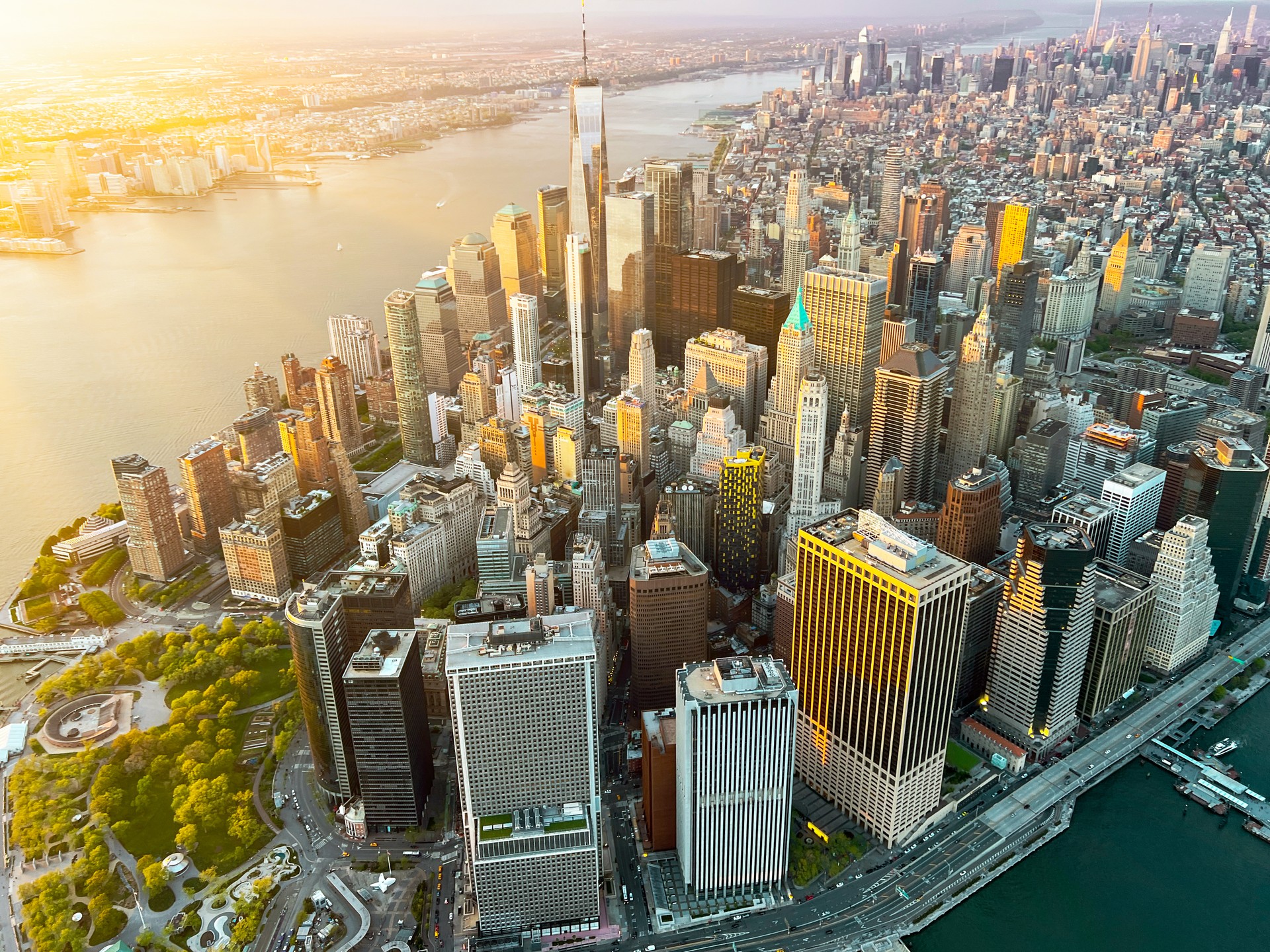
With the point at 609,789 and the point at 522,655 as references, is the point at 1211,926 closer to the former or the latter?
the point at 609,789

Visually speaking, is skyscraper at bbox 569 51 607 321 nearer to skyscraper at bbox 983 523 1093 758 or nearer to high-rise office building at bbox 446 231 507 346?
high-rise office building at bbox 446 231 507 346

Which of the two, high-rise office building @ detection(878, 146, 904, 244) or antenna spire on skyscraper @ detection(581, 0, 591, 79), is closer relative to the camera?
antenna spire on skyscraper @ detection(581, 0, 591, 79)

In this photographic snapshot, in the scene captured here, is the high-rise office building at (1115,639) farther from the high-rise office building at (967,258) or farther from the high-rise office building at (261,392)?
the high-rise office building at (967,258)

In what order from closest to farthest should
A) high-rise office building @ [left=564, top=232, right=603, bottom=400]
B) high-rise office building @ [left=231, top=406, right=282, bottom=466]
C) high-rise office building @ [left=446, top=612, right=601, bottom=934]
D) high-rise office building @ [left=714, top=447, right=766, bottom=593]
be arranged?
1. high-rise office building @ [left=446, top=612, right=601, bottom=934]
2. high-rise office building @ [left=714, top=447, right=766, bottom=593]
3. high-rise office building @ [left=231, top=406, right=282, bottom=466]
4. high-rise office building @ [left=564, top=232, right=603, bottom=400]

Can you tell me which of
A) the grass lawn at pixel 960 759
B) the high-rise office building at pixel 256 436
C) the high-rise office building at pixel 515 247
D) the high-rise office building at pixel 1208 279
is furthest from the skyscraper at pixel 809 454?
the high-rise office building at pixel 1208 279

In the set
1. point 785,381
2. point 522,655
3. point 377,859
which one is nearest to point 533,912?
point 377,859

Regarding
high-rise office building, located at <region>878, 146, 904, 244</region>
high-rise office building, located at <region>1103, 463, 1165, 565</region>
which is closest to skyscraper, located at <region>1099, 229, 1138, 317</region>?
high-rise office building, located at <region>878, 146, 904, 244</region>

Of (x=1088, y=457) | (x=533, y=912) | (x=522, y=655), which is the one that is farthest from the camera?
(x=1088, y=457)
